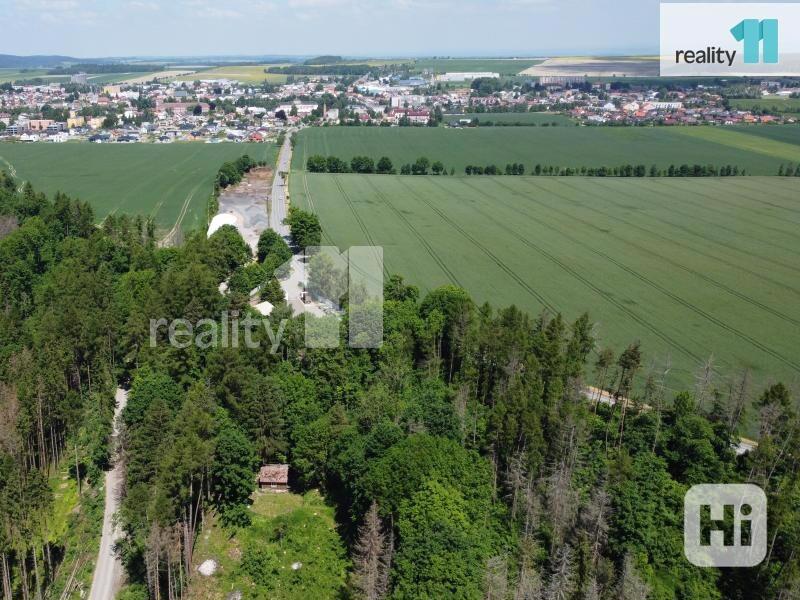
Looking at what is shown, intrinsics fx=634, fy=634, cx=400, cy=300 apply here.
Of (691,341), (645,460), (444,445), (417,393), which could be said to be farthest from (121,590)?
(691,341)

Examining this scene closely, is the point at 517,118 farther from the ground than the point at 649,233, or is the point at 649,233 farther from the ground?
the point at 517,118

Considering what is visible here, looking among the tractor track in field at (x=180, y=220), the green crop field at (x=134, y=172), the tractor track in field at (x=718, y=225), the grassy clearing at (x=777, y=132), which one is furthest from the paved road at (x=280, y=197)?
the grassy clearing at (x=777, y=132)

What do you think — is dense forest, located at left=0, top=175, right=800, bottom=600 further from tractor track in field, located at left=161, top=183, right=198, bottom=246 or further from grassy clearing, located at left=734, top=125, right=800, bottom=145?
grassy clearing, located at left=734, top=125, right=800, bottom=145

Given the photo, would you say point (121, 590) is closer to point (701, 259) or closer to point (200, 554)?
point (200, 554)

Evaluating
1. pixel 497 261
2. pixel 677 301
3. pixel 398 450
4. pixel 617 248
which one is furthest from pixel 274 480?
pixel 617 248

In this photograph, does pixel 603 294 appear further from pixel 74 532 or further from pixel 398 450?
pixel 74 532

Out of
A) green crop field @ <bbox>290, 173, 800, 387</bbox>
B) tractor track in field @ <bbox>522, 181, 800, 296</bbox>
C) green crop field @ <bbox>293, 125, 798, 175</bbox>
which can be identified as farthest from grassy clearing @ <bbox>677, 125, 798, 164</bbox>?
tractor track in field @ <bbox>522, 181, 800, 296</bbox>
